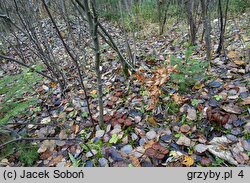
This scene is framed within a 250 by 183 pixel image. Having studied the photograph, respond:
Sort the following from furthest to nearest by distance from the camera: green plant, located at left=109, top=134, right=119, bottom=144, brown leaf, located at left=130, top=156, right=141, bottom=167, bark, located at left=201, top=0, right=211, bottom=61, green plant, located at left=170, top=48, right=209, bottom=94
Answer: bark, located at left=201, top=0, right=211, bottom=61 → green plant, located at left=170, top=48, right=209, bottom=94 → green plant, located at left=109, top=134, right=119, bottom=144 → brown leaf, located at left=130, top=156, right=141, bottom=167

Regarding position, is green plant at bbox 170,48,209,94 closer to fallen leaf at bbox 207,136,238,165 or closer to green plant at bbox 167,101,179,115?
green plant at bbox 167,101,179,115

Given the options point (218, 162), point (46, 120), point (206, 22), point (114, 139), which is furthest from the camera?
point (206, 22)

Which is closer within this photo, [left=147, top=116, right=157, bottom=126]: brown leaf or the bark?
[left=147, top=116, right=157, bottom=126]: brown leaf

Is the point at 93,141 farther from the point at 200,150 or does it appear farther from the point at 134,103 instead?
the point at 200,150

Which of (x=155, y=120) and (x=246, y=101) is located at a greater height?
(x=246, y=101)

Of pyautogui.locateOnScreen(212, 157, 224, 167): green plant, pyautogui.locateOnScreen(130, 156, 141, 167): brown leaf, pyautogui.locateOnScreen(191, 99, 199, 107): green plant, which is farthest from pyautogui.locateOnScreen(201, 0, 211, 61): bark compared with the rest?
pyautogui.locateOnScreen(130, 156, 141, 167): brown leaf

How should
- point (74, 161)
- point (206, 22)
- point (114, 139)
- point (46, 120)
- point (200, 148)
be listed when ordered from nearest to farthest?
point (200, 148) → point (74, 161) → point (114, 139) → point (46, 120) → point (206, 22)

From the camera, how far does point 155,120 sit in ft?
6.95

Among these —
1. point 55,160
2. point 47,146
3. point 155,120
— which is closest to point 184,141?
point 155,120

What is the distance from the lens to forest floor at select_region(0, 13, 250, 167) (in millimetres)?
1777

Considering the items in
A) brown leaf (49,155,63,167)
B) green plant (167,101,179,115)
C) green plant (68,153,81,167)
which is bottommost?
brown leaf (49,155,63,167)

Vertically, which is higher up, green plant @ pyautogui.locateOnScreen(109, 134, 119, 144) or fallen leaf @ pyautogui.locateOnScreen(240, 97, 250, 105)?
fallen leaf @ pyautogui.locateOnScreen(240, 97, 250, 105)

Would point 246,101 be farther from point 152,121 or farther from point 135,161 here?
point 135,161

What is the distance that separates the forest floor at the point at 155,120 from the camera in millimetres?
1777
